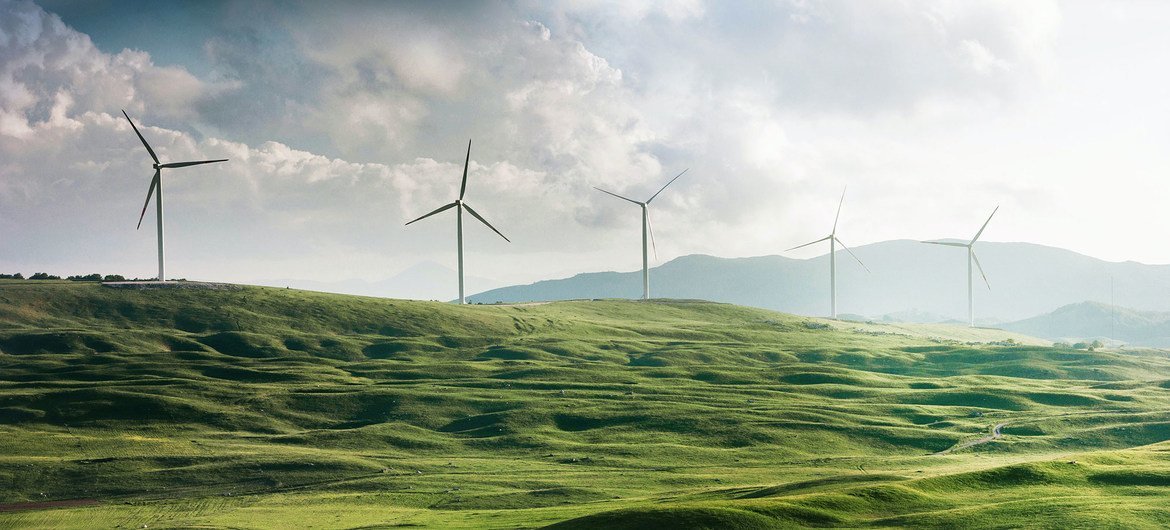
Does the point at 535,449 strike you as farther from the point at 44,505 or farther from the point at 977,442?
the point at 977,442

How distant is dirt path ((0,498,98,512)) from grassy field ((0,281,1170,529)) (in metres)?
0.42

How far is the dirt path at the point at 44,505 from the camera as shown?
341 feet

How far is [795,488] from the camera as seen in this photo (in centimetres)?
7756

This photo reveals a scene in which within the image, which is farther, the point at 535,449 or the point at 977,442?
the point at 535,449

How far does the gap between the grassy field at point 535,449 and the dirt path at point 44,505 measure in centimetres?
42

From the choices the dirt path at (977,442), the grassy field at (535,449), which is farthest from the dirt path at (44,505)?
the dirt path at (977,442)

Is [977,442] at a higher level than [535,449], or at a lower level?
higher

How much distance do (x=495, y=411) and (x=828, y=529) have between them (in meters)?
109

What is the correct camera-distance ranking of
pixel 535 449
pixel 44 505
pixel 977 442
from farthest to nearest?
pixel 535 449
pixel 977 442
pixel 44 505

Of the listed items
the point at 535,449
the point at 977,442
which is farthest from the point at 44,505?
the point at 977,442

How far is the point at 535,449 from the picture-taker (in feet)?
456

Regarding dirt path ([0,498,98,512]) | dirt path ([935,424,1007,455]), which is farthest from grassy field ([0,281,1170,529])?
dirt path ([935,424,1007,455])

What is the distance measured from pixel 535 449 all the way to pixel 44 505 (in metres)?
59.6

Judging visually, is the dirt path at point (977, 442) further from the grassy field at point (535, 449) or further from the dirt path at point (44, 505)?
the dirt path at point (44, 505)
